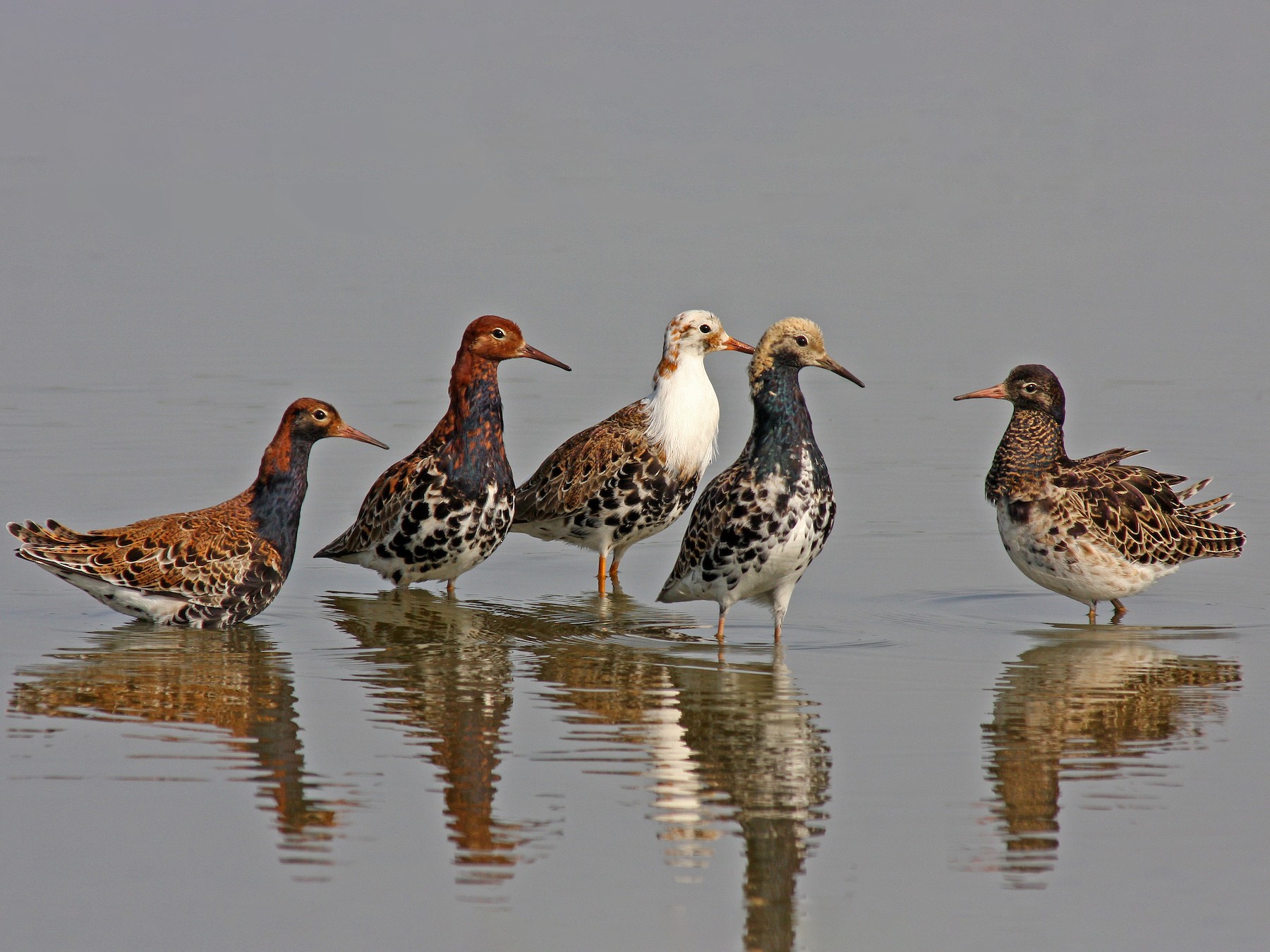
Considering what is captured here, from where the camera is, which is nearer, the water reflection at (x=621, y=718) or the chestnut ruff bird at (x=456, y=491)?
the water reflection at (x=621, y=718)

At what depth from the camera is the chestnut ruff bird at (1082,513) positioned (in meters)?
13.8

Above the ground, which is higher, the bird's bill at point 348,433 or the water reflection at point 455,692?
the bird's bill at point 348,433

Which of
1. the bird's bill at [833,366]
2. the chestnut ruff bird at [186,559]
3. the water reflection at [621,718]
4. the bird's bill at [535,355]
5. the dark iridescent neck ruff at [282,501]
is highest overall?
the bird's bill at [535,355]

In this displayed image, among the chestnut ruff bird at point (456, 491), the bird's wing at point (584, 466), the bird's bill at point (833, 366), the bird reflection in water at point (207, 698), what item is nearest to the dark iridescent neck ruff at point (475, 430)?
the chestnut ruff bird at point (456, 491)

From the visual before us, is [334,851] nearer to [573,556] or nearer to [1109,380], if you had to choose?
[573,556]

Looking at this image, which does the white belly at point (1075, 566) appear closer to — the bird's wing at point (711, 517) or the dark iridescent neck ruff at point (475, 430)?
the bird's wing at point (711, 517)

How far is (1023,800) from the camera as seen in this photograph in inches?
384

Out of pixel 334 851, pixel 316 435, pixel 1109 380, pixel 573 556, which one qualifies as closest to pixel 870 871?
pixel 334 851

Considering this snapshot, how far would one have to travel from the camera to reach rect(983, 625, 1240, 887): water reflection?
9.57 metres

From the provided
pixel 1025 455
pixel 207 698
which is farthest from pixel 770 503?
pixel 207 698

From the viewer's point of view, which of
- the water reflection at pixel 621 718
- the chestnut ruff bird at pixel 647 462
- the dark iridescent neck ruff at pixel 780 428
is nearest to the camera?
the water reflection at pixel 621 718

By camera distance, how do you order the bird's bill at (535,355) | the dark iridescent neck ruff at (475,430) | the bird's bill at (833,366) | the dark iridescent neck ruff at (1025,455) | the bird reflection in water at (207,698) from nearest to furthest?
the bird reflection in water at (207,698) → the bird's bill at (833,366) → the dark iridescent neck ruff at (1025,455) → the dark iridescent neck ruff at (475,430) → the bird's bill at (535,355)

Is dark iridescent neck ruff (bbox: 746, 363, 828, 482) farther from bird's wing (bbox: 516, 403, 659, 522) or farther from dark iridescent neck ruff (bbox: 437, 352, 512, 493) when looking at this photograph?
bird's wing (bbox: 516, 403, 659, 522)

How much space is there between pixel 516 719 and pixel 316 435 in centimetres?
369
